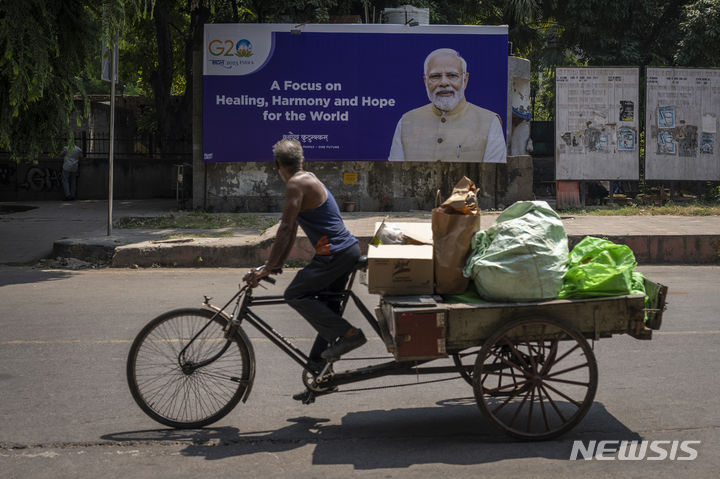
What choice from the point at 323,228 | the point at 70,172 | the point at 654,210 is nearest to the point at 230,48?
the point at 70,172

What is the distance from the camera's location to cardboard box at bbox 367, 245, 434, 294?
463 cm

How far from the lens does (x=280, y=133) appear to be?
52.7 ft

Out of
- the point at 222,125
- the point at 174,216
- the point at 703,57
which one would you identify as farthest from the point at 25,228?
the point at 703,57

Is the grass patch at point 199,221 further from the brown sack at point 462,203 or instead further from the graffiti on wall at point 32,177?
the brown sack at point 462,203

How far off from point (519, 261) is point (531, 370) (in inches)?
26.3

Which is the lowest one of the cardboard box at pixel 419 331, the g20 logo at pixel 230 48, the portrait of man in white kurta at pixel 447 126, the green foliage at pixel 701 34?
the cardboard box at pixel 419 331

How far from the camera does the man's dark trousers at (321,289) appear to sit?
4.77 meters

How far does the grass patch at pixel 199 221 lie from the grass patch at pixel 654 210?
607 cm

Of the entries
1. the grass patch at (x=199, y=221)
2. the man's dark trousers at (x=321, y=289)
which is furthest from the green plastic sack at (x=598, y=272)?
the grass patch at (x=199, y=221)

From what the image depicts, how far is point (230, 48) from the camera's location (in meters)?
15.9

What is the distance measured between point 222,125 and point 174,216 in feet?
6.89

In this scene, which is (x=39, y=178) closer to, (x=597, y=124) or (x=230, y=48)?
(x=230, y=48)

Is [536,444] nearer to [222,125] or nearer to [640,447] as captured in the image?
[640,447]

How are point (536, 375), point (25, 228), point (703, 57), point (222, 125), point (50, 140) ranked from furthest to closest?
point (703, 57)
point (222, 125)
point (25, 228)
point (50, 140)
point (536, 375)
